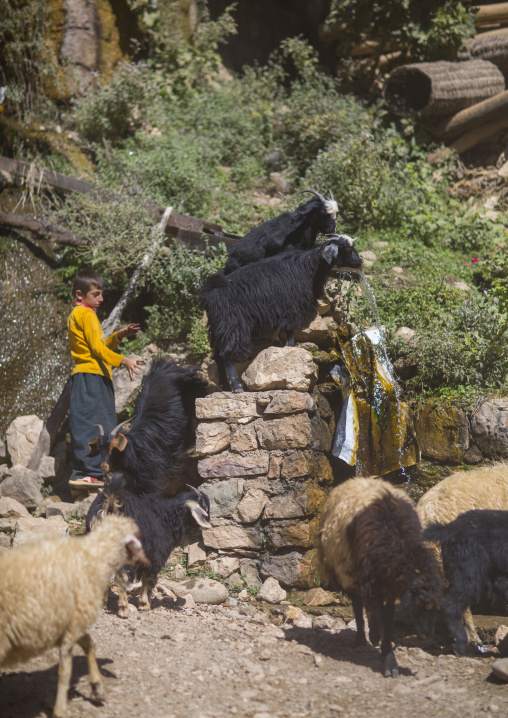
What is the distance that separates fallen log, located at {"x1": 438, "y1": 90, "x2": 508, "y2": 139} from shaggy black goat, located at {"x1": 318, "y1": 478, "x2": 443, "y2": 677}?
30.1 feet

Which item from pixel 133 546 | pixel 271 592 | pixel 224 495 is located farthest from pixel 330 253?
pixel 133 546

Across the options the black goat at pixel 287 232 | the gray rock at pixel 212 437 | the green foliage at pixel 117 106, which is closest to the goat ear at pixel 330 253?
the black goat at pixel 287 232

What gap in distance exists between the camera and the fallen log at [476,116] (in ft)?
37.6

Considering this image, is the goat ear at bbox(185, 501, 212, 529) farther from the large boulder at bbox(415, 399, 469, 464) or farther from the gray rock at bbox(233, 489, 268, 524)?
the large boulder at bbox(415, 399, 469, 464)

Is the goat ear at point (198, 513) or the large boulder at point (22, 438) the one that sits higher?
the large boulder at point (22, 438)

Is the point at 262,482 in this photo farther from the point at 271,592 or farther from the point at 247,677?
the point at 247,677

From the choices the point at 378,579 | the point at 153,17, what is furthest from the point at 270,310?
the point at 153,17

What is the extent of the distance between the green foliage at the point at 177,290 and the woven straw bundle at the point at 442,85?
5638mm

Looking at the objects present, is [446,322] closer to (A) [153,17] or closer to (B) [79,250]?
(B) [79,250]

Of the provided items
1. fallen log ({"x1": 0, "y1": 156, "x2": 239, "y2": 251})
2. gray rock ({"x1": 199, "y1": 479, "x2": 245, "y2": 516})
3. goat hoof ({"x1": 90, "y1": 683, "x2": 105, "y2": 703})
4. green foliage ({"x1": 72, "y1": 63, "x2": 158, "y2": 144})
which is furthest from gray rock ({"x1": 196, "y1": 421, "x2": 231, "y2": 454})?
green foliage ({"x1": 72, "y1": 63, "x2": 158, "y2": 144})

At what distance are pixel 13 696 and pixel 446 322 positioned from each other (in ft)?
19.1

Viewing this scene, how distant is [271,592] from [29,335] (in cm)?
474

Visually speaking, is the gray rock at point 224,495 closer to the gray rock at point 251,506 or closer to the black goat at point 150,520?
the gray rock at point 251,506

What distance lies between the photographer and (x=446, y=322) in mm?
7633
